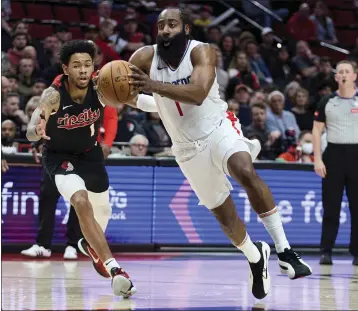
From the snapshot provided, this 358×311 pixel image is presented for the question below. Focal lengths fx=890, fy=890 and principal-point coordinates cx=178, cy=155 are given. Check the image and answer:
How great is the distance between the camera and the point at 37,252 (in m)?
10.2

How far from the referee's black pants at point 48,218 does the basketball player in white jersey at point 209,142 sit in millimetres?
3863

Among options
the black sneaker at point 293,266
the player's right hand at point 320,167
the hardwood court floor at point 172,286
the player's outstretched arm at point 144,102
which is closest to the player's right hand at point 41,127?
the player's outstretched arm at point 144,102

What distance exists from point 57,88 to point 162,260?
139 inches

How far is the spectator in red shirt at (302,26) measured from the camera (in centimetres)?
1798

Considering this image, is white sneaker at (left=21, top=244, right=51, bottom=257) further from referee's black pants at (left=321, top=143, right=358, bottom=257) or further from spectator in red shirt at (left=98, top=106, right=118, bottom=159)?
referee's black pants at (left=321, top=143, right=358, bottom=257)

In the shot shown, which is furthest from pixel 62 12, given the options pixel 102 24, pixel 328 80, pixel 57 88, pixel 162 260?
pixel 57 88

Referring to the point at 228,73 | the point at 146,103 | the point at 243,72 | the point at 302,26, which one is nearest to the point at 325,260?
the point at 146,103

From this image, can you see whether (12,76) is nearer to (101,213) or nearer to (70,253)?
(70,253)

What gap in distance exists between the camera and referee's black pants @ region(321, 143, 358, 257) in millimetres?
9875

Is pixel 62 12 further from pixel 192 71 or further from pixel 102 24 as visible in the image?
pixel 192 71

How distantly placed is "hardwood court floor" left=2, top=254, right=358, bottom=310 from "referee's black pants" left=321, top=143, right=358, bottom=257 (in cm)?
41

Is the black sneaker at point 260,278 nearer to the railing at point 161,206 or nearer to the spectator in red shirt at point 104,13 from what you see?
the railing at point 161,206

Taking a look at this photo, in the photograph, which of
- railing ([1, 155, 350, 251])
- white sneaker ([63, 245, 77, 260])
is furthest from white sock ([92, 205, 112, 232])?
railing ([1, 155, 350, 251])

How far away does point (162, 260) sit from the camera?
33.5 feet
